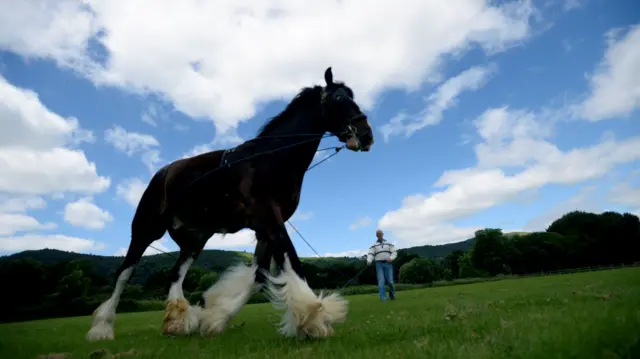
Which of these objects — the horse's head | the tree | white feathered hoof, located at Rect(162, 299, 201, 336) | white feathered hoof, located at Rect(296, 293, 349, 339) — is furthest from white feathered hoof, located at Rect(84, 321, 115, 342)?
the tree

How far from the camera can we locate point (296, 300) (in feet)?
15.0

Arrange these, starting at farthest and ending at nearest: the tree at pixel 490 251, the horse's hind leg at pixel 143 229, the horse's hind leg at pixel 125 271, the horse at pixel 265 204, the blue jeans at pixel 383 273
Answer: the tree at pixel 490 251
the blue jeans at pixel 383 273
the horse's hind leg at pixel 143 229
the horse's hind leg at pixel 125 271
the horse at pixel 265 204

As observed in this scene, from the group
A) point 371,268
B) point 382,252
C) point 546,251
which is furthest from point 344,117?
point 546,251

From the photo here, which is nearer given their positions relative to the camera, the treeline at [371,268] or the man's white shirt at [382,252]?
the man's white shirt at [382,252]

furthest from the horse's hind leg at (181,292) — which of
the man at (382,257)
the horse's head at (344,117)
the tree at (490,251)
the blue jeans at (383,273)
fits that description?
the tree at (490,251)

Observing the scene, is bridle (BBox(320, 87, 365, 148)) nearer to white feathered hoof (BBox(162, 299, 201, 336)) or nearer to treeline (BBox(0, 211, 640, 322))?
white feathered hoof (BBox(162, 299, 201, 336))

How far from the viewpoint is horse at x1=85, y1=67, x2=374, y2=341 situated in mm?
4754

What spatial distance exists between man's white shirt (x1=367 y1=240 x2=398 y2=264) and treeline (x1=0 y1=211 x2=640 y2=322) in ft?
44.9

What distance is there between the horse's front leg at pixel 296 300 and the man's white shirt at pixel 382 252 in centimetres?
917

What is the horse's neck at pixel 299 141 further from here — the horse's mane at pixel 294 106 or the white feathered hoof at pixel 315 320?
the white feathered hoof at pixel 315 320

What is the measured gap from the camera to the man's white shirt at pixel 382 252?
1384cm

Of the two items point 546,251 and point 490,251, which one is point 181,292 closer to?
point 546,251

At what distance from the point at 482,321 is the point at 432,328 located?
60 centimetres

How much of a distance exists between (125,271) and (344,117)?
192 inches
